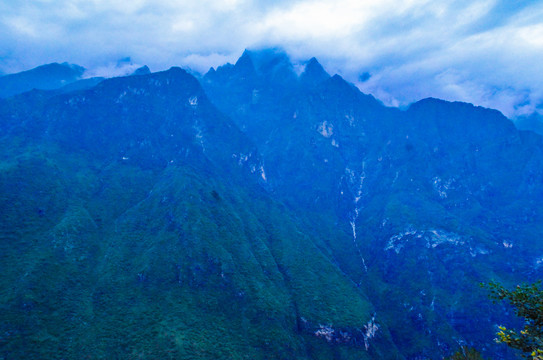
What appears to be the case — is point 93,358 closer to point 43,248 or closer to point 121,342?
point 121,342

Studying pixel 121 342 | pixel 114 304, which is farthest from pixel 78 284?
pixel 121 342

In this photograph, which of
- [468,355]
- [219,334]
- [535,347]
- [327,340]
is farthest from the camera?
[327,340]

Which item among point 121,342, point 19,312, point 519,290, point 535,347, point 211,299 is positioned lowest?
point 19,312

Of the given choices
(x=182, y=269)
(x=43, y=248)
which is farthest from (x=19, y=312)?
(x=182, y=269)

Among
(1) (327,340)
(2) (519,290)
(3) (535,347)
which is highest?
(2) (519,290)

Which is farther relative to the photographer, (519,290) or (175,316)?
(175,316)

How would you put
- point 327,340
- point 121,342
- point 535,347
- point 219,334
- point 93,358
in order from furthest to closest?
1. point 327,340
2. point 219,334
3. point 121,342
4. point 93,358
5. point 535,347

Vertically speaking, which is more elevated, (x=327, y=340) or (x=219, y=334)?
(x=327, y=340)

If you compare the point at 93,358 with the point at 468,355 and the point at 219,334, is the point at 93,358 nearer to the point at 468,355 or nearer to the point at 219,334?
the point at 219,334

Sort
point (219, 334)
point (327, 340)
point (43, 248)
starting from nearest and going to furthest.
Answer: point (219, 334) < point (43, 248) < point (327, 340)
